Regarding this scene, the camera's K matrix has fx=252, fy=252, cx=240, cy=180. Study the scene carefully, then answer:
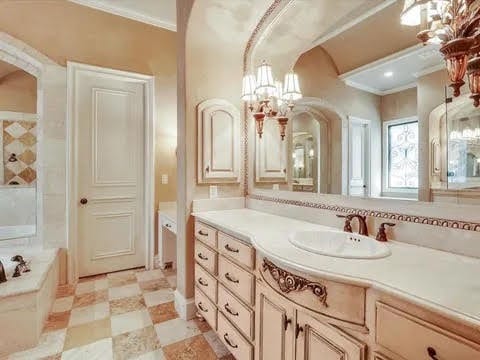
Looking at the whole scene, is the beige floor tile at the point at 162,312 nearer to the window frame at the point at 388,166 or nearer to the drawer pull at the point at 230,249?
the drawer pull at the point at 230,249

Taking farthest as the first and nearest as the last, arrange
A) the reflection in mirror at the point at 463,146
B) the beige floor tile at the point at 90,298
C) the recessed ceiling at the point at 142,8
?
the recessed ceiling at the point at 142,8
the beige floor tile at the point at 90,298
the reflection in mirror at the point at 463,146

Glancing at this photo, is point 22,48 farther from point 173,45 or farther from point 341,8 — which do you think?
point 341,8

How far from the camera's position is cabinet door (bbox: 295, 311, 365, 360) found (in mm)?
843

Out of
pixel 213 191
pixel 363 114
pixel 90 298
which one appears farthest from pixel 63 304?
pixel 363 114

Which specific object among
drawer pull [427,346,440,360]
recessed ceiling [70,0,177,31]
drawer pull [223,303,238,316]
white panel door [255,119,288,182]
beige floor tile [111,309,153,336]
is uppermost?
recessed ceiling [70,0,177,31]

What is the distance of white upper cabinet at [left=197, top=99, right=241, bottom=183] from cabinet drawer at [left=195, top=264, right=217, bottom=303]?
0.75 metres

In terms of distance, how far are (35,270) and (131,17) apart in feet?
9.42

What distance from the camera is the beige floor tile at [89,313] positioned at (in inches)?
83.5

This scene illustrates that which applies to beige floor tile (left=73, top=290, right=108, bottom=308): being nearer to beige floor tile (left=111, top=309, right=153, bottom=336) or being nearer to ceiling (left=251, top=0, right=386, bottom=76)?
beige floor tile (left=111, top=309, right=153, bottom=336)

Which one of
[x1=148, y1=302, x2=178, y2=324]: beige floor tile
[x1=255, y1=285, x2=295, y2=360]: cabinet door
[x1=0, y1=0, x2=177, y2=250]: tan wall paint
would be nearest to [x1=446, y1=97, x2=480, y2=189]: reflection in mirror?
[x1=255, y1=285, x2=295, y2=360]: cabinet door

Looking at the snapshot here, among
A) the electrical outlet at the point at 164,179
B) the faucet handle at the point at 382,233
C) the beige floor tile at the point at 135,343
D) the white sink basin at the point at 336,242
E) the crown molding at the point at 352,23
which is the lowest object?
the beige floor tile at the point at 135,343

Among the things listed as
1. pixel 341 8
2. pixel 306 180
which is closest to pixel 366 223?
pixel 306 180

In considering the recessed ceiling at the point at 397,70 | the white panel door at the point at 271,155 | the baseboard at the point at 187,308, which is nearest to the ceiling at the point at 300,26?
the recessed ceiling at the point at 397,70

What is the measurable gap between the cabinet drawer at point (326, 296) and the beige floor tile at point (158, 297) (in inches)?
69.8
